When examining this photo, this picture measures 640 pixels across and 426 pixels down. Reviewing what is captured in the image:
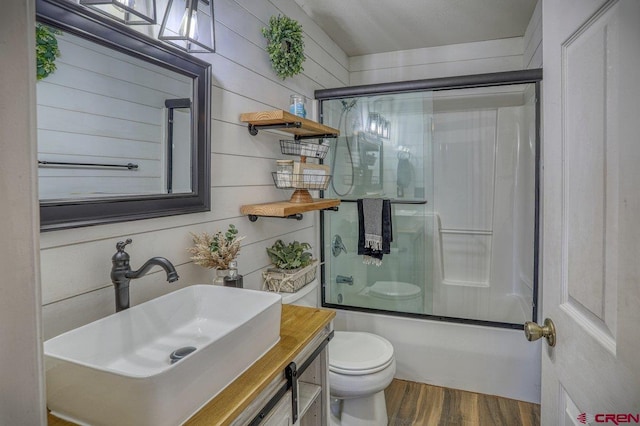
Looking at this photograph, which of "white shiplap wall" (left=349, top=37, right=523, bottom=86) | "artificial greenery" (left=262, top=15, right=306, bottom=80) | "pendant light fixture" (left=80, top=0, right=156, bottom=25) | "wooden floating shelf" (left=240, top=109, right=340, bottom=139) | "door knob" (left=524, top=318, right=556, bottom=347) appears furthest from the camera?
"white shiplap wall" (left=349, top=37, right=523, bottom=86)

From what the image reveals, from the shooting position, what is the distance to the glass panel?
2525 millimetres

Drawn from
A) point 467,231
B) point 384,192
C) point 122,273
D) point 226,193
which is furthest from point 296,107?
point 467,231

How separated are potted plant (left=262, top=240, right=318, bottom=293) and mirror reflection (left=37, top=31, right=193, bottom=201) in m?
0.66

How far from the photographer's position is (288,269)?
1.89 m

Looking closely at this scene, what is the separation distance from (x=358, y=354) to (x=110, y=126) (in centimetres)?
160

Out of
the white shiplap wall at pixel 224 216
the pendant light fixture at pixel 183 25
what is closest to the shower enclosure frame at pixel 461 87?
the white shiplap wall at pixel 224 216

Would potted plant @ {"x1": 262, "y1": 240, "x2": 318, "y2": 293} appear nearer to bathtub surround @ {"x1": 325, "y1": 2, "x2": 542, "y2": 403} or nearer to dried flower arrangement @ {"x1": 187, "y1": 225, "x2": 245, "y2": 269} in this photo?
dried flower arrangement @ {"x1": 187, "y1": 225, "x2": 245, "y2": 269}

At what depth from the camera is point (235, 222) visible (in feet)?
5.55

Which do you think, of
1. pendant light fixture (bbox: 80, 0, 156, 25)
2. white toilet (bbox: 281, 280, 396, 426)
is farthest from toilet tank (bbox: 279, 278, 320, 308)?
pendant light fixture (bbox: 80, 0, 156, 25)

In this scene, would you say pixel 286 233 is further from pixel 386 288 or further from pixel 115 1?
pixel 115 1

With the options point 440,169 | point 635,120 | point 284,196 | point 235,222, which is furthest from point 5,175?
point 440,169

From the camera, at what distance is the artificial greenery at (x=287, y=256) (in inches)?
74.9

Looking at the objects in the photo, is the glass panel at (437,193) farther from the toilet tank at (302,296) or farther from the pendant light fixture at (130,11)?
the pendant light fixture at (130,11)

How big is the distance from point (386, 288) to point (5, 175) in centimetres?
248
